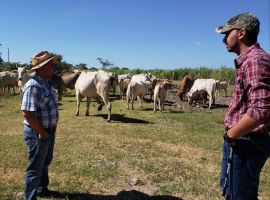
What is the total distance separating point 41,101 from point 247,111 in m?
2.99

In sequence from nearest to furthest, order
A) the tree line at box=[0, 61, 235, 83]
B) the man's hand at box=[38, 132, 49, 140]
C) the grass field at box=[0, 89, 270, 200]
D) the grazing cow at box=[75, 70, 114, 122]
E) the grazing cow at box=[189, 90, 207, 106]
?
the man's hand at box=[38, 132, 49, 140], the grass field at box=[0, 89, 270, 200], the grazing cow at box=[75, 70, 114, 122], the grazing cow at box=[189, 90, 207, 106], the tree line at box=[0, 61, 235, 83]

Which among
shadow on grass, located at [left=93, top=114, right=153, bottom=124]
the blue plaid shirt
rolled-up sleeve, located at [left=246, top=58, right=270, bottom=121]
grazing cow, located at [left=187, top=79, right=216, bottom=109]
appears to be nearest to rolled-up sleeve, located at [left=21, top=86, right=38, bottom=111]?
the blue plaid shirt

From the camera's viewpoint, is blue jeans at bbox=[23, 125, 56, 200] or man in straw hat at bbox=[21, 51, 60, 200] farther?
blue jeans at bbox=[23, 125, 56, 200]

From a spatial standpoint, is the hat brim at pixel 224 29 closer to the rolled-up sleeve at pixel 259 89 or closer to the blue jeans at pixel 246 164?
the rolled-up sleeve at pixel 259 89

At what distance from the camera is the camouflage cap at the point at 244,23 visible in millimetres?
3242

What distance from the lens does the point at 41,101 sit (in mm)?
4992

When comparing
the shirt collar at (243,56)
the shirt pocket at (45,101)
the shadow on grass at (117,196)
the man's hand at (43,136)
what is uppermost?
the shirt collar at (243,56)

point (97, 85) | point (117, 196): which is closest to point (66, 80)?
point (97, 85)

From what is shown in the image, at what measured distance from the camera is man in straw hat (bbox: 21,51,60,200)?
486 cm

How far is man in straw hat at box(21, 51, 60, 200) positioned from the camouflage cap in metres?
2.72

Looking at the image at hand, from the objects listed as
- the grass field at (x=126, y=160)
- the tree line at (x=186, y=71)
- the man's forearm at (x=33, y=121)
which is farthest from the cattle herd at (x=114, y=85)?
the tree line at (x=186, y=71)

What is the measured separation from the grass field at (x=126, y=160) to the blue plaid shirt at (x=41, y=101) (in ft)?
5.31

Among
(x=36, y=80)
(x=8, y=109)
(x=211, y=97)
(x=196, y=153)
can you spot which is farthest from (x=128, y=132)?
(x=211, y=97)

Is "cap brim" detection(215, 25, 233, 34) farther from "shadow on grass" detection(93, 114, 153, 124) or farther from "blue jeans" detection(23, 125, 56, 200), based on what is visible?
"shadow on grass" detection(93, 114, 153, 124)
